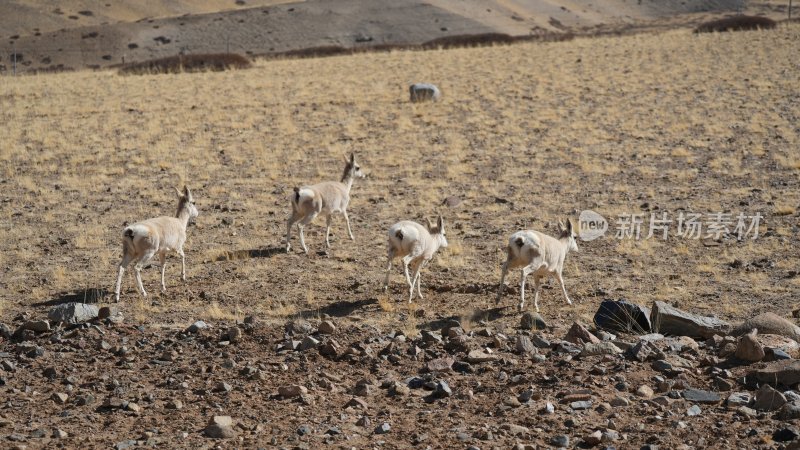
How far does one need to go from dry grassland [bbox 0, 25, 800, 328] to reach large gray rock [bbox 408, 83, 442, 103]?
0.67m

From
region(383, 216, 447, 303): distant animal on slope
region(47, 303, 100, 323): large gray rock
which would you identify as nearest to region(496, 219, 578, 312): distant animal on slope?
region(383, 216, 447, 303): distant animal on slope

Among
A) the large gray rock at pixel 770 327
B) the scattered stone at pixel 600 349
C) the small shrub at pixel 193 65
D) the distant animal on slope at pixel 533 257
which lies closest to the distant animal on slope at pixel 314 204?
the distant animal on slope at pixel 533 257

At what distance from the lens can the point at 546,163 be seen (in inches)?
894

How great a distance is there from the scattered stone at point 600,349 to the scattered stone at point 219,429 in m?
3.87

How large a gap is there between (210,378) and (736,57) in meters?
36.1

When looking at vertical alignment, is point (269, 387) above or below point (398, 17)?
below

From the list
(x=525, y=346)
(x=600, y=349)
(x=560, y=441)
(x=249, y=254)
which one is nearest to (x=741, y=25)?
(x=249, y=254)

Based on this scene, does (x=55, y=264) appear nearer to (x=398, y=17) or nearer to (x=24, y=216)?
(x=24, y=216)

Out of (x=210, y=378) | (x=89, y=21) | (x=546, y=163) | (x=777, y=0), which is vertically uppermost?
(x=777, y=0)

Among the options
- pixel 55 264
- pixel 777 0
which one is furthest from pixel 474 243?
pixel 777 0

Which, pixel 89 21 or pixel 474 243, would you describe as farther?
pixel 89 21

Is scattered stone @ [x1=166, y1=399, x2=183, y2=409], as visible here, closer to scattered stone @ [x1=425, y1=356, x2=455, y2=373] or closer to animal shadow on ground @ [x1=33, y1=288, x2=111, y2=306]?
scattered stone @ [x1=425, y1=356, x2=455, y2=373]

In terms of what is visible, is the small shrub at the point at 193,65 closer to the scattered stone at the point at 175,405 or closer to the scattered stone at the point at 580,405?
the scattered stone at the point at 175,405

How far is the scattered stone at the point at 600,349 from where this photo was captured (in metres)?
9.78
